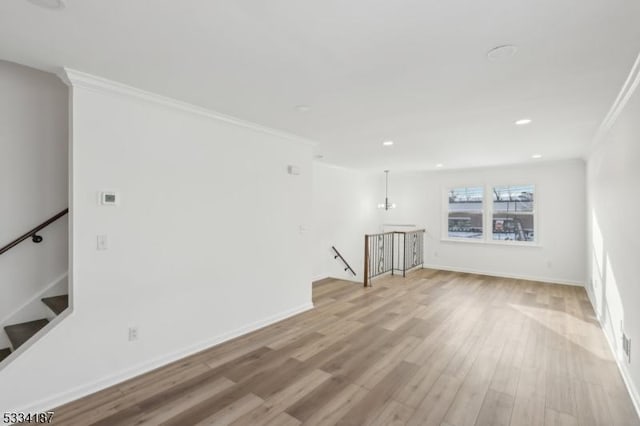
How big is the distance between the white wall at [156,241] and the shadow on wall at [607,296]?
11.9 ft

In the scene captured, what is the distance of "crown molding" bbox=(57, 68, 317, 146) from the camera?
2.34 meters

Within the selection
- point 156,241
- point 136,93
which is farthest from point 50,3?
point 156,241

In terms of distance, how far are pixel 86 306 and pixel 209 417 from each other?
4.32 feet

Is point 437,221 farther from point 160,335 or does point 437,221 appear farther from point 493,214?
point 160,335

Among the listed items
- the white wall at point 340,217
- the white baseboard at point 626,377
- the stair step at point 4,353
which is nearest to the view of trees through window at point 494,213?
the white wall at point 340,217

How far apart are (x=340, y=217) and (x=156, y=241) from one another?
481 cm

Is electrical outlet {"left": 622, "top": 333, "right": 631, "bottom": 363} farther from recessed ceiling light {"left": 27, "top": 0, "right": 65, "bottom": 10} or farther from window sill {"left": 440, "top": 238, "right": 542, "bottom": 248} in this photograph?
recessed ceiling light {"left": 27, "top": 0, "right": 65, "bottom": 10}

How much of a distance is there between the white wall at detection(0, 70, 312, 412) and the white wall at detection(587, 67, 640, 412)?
135 inches

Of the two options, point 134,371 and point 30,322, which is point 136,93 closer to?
point 30,322

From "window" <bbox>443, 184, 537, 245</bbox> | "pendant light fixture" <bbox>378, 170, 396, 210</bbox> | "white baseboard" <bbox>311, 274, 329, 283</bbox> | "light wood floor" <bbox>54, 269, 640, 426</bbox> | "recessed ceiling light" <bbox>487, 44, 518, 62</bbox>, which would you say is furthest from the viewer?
"pendant light fixture" <bbox>378, 170, 396, 210</bbox>

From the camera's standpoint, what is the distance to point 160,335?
2877 millimetres

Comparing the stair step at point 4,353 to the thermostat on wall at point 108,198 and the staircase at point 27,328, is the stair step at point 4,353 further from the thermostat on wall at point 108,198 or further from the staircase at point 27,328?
the thermostat on wall at point 108,198

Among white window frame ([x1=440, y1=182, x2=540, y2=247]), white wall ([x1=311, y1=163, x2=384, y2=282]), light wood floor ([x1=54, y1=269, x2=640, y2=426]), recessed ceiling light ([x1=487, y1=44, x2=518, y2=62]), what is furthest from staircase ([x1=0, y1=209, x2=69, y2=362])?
white window frame ([x1=440, y1=182, x2=540, y2=247])

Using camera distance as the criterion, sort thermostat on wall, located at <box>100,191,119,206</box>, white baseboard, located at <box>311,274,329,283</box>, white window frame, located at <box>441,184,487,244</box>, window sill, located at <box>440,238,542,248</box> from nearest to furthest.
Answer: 1. thermostat on wall, located at <box>100,191,119,206</box>
2. white baseboard, located at <box>311,274,329,283</box>
3. window sill, located at <box>440,238,542,248</box>
4. white window frame, located at <box>441,184,487,244</box>
